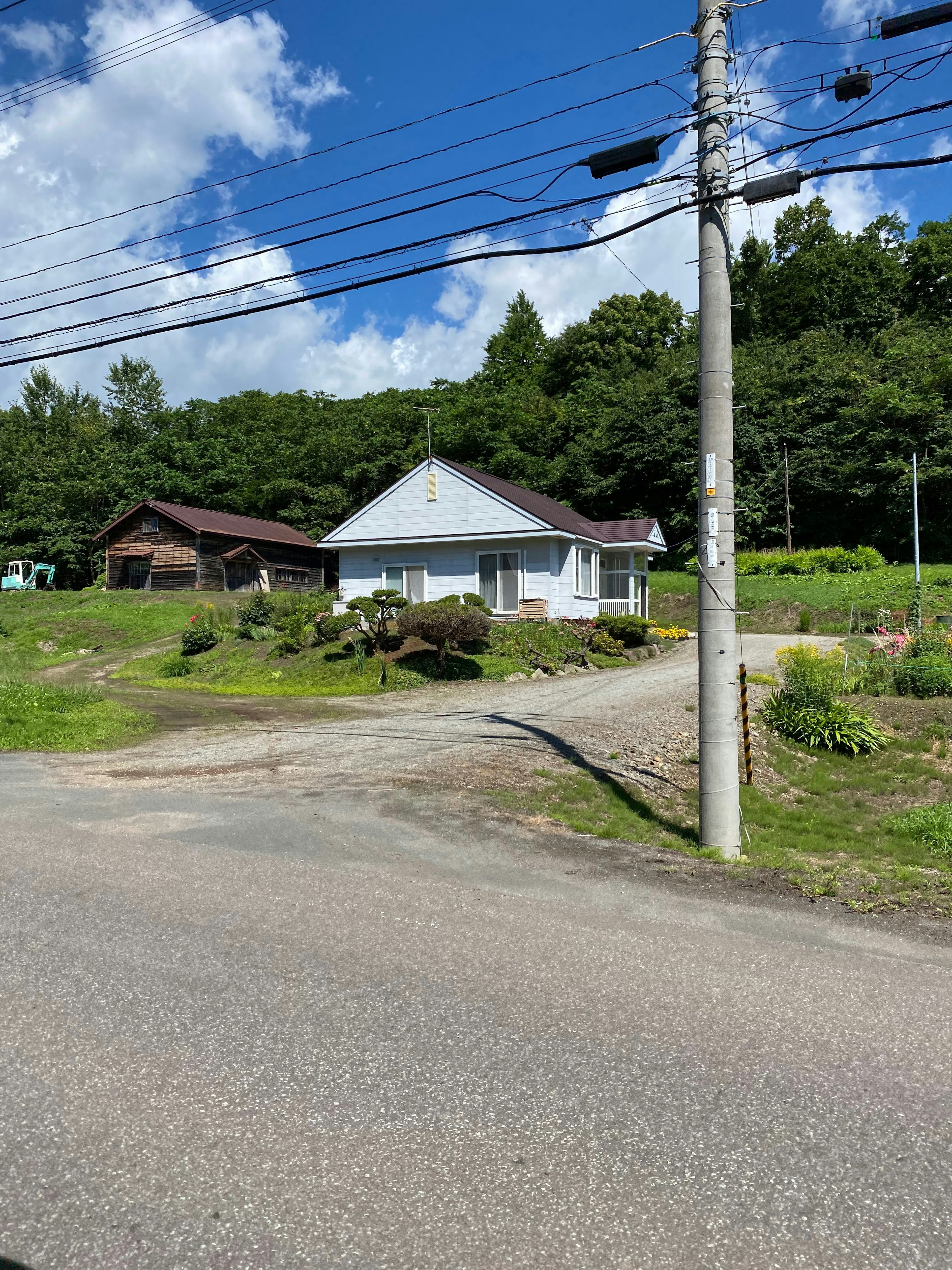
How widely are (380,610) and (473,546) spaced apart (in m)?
6.38

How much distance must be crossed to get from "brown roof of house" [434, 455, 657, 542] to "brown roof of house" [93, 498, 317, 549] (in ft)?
47.7

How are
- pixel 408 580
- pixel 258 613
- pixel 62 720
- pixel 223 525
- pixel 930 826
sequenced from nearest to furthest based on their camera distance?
pixel 930 826 < pixel 62 720 < pixel 258 613 < pixel 408 580 < pixel 223 525

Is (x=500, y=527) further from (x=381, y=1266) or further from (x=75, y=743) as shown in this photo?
(x=381, y=1266)

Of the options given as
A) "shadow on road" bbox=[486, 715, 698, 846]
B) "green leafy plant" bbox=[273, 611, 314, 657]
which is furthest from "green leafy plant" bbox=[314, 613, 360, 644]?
"shadow on road" bbox=[486, 715, 698, 846]

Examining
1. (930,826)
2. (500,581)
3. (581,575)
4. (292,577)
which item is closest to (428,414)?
(292,577)

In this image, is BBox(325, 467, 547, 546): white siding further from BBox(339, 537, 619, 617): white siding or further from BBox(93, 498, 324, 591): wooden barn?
BBox(93, 498, 324, 591): wooden barn

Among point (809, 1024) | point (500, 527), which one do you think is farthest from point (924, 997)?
point (500, 527)

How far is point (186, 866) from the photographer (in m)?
6.75

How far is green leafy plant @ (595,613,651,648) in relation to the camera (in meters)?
24.4

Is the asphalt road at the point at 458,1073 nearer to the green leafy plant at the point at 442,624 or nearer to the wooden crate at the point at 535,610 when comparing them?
the green leafy plant at the point at 442,624

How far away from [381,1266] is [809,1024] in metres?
2.47

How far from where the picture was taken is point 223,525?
42812 millimetres

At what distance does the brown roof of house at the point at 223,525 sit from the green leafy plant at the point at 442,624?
22.6m

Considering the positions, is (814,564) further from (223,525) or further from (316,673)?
(223,525)
